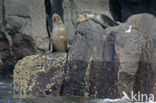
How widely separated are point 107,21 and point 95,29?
222 cm

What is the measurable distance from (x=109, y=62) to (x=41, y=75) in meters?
1.48

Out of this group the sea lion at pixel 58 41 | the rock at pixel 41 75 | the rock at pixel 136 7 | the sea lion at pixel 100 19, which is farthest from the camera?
the rock at pixel 136 7

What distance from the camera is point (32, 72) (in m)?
8.77

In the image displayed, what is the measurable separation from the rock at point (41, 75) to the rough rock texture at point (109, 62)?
24mm

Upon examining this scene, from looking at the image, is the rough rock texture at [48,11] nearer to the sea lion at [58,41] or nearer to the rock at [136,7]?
the rock at [136,7]

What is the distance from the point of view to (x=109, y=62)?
7.88 meters

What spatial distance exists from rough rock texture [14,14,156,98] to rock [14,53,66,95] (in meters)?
0.02

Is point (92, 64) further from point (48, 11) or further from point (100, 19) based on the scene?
point (48, 11)

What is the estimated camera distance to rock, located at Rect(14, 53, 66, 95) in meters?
8.51

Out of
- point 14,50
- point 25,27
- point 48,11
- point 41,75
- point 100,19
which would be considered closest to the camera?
point 41,75

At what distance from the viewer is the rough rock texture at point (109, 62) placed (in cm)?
759

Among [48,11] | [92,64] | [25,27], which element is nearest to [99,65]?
[92,64]

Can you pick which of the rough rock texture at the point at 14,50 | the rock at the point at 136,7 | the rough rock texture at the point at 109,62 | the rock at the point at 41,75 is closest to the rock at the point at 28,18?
the rough rock texture at the point at 14,50

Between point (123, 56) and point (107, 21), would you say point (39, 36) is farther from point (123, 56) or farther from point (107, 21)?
A: point (123, 56)
